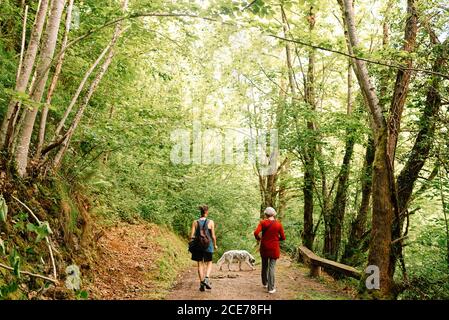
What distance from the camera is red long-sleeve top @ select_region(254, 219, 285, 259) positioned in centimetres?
753

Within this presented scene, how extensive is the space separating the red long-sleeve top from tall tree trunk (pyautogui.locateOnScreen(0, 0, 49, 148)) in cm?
489

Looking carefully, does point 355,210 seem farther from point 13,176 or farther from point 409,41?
point 13,176

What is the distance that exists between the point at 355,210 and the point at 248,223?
7.37 meters

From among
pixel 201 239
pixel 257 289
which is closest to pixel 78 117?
pixel 201 239

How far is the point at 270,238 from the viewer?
300 inches

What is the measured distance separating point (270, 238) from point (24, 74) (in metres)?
5.40

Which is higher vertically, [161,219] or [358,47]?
[358,47]

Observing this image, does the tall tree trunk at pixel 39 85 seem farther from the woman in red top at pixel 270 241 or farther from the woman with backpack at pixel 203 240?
the woman in red top at pixel 270 241

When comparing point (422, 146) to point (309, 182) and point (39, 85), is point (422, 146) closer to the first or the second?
point (309, 182)

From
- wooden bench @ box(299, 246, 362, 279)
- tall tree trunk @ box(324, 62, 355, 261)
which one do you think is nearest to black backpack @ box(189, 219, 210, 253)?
wooden bench @ box(299, 246, 362, 279)

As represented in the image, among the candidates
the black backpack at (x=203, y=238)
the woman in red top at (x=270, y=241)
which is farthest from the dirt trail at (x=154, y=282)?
the black backpack at (x=203, y=238)

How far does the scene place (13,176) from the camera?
5453 mm

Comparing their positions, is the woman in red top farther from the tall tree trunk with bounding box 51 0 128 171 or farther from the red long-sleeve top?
the tall tree trunk with bounding box 51 0 128 171
